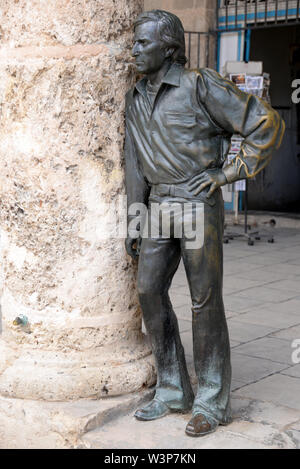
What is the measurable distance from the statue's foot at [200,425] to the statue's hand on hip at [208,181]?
108cm

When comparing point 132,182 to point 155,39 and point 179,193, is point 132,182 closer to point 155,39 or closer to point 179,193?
point 179,193

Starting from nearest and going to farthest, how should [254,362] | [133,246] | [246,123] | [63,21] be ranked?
[246,123] < [63,21] < [133,246] < [254,362]

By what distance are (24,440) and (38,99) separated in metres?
1.70

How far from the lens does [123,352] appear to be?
158 inches

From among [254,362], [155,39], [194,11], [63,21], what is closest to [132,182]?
[155,39]

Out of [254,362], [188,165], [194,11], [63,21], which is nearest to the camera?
[188,165]

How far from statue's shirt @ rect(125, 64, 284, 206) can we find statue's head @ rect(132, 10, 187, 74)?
3.4 inches

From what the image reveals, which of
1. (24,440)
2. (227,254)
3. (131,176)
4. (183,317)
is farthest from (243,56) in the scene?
(24,440)

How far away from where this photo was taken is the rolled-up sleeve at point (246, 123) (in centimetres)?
352

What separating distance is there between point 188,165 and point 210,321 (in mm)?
774

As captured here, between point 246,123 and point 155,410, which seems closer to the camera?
point 246,123

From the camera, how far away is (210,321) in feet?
12.2

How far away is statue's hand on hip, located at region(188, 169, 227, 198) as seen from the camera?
11.8 feet
